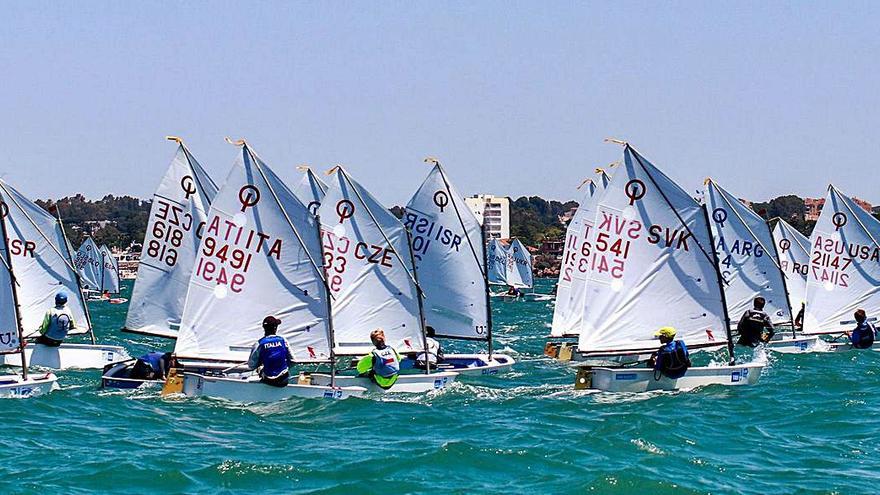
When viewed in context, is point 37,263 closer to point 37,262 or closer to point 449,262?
point 37,262

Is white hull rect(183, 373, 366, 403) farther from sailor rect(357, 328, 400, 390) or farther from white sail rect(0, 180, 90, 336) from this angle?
white sail rect(0, 180, 90, 336)

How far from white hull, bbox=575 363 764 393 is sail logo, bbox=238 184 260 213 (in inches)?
297

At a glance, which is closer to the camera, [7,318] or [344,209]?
[7,318]

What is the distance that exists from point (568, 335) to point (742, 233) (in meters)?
7.59

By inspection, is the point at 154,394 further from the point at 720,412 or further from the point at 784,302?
the point at 784,302

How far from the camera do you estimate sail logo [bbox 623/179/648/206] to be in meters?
28.1

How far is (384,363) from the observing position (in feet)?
85.6

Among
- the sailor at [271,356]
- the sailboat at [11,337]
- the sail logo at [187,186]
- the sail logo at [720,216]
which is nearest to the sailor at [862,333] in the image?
the sail logo at [720,216]

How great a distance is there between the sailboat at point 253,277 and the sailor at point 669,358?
6590 mm

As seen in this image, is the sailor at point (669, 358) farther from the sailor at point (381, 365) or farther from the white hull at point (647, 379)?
the sailor at point (381, 365)

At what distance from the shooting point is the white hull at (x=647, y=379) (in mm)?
26562

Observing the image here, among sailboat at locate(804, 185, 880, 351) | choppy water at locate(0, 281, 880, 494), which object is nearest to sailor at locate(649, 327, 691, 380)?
choppy water at locate(0, 281, 880, 494)

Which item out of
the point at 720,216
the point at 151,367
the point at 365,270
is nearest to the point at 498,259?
the point at 720,216

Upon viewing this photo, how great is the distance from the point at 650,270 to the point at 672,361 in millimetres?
2718
